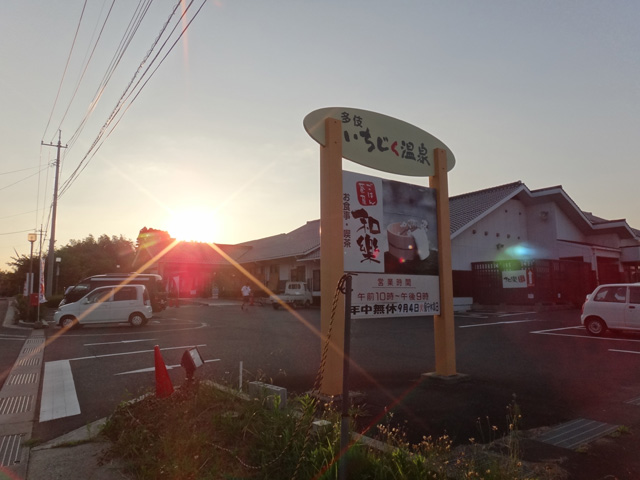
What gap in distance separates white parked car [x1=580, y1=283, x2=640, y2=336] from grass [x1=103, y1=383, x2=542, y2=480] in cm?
973

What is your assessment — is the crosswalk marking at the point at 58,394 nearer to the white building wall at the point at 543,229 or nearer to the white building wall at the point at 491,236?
the white building wall at the point at 491,236

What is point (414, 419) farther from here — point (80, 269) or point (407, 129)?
point (80, 269)

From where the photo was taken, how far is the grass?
3309 mm

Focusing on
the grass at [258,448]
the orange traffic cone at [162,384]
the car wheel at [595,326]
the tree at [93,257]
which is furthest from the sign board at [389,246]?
the tree at [93,257]

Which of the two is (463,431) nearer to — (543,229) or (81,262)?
(543,229)

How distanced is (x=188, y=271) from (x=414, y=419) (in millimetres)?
40980

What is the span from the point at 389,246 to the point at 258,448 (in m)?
3.77

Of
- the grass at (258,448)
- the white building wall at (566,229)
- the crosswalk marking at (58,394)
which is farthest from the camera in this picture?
the white building wall at (566,229)

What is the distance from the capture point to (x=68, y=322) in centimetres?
1719

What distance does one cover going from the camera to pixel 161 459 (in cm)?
390

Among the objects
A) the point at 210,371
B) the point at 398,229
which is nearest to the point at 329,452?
the point at 398,229

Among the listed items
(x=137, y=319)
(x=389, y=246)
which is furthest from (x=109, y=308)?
(x=389, y=246)

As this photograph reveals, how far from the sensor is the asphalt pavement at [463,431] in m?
3.93

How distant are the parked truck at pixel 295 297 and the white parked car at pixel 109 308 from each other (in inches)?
396
